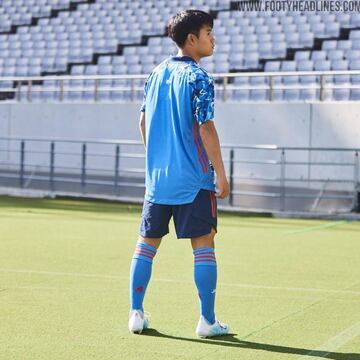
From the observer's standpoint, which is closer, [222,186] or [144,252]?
[222,186]

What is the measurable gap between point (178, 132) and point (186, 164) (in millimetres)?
178

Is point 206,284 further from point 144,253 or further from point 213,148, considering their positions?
point 213,148

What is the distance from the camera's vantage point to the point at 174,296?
6.70 metres

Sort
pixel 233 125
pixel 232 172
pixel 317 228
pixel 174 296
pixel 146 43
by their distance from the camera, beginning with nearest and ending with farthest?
pixel 174 296
pixel 317 228
pixel 232 172
pixel 233 125
pixel 146 43

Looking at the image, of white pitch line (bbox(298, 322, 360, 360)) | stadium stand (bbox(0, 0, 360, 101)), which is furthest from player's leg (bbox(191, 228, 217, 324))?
stadium stand (bbox(0, 0, 360, 101))

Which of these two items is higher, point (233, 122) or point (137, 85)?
point (137, 85)

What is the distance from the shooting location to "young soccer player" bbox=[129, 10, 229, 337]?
512 cm

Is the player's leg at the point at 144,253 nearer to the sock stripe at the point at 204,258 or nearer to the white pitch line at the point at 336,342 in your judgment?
the sock stripe at the point at 204,258

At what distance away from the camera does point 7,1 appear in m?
29.0

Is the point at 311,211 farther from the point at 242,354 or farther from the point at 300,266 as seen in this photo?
the point at 242,354

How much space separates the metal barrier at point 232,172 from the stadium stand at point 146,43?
1.20 metres

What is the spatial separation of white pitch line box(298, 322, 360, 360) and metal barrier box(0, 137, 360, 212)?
33.0 feet

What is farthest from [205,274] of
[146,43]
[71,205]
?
[146,43]

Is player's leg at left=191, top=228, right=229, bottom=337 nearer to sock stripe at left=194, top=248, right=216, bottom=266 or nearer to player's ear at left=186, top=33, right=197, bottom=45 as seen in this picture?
sock stripe at left=194, top=248, right=216, bottom=266
